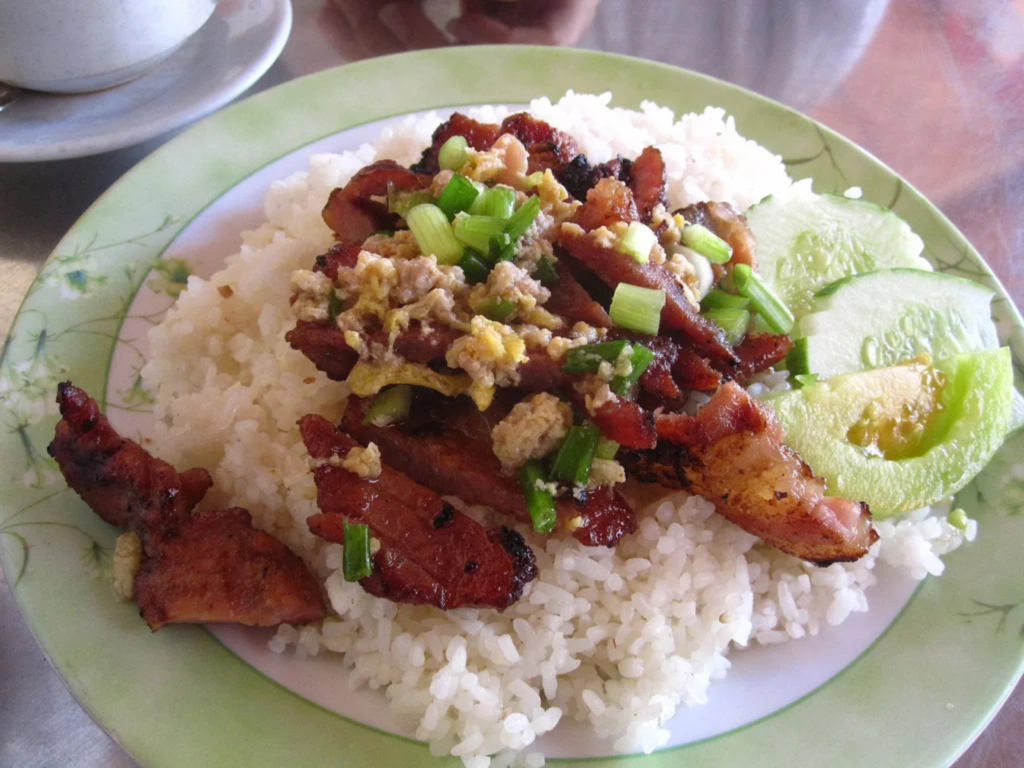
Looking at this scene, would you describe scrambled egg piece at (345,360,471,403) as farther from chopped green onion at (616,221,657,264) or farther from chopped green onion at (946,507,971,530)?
chopped green onion at (946,507,971,530)

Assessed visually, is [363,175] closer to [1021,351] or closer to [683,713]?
[683,713]

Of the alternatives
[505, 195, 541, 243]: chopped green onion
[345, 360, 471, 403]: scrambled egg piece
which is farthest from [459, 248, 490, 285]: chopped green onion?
[345, 360, 471, 403]: scrambled egg piece

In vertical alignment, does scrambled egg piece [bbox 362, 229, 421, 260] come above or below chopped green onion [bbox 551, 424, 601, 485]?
above

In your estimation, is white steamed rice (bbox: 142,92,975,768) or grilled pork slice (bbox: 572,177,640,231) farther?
grilled pork slice (bbox: 572,177,640,231)

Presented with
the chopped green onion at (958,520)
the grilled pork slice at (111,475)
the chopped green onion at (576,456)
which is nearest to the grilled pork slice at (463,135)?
the chopped green onion at (576,456)

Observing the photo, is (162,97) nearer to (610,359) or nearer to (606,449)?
(610,359)

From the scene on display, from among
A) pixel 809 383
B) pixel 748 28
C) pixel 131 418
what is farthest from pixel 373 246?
pixel 748 28
